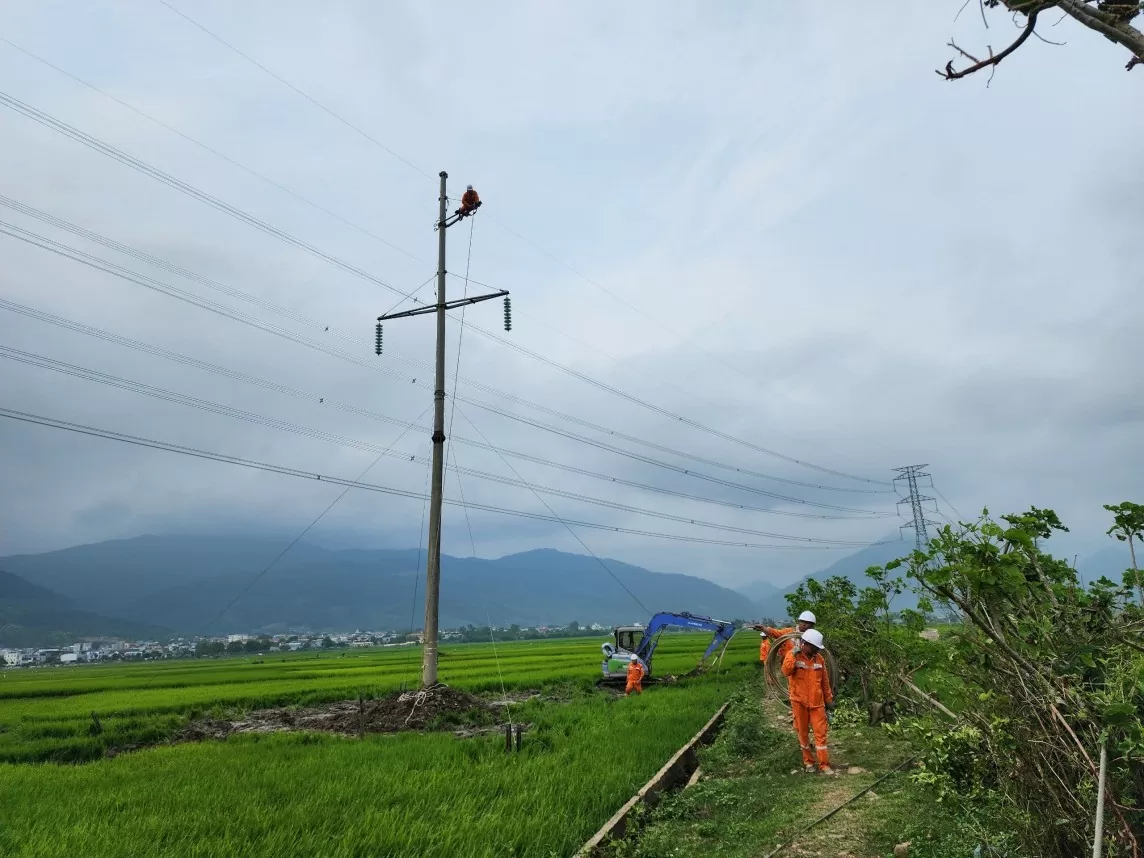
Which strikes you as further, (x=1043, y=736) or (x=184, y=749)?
(x=184, y=749)

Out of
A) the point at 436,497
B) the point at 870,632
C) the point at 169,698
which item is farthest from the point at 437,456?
the point at 169,698

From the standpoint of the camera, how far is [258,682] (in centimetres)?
3186

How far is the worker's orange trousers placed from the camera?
9234 mm

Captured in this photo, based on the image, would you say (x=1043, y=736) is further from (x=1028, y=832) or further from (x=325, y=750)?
(x=325, y=750)

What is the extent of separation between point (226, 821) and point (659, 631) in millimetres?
19647

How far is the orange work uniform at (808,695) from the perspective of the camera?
9320mm

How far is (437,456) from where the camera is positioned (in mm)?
18547

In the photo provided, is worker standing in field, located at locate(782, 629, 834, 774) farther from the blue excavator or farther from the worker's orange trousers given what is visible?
the blue excavator

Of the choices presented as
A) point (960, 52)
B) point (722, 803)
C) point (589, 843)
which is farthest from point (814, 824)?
point (960, 52)

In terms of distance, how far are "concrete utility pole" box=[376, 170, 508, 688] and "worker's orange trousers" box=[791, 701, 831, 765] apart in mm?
9373

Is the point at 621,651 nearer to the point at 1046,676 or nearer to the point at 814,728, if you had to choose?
the point at 814,728

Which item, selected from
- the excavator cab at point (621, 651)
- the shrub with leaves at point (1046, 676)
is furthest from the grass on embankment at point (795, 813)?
the excavator cab at point (621, 651)

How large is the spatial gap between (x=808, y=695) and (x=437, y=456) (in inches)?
475

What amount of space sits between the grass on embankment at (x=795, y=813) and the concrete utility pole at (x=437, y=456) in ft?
28.9
